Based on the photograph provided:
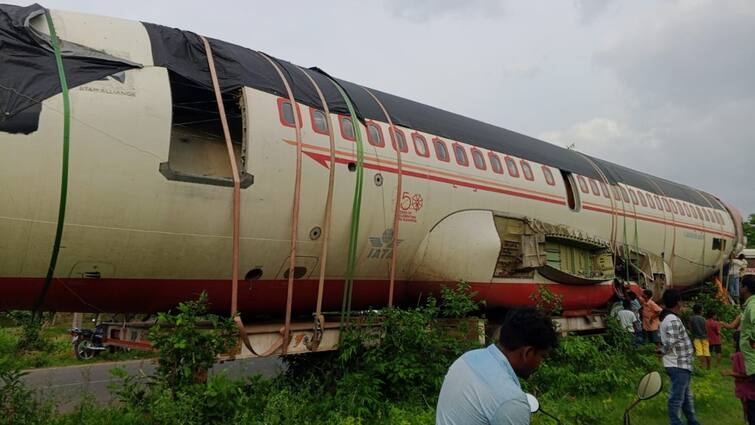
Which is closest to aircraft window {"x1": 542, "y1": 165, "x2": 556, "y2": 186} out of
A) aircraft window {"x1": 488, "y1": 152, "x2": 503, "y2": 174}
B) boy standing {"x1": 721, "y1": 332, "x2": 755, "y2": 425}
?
aircraft window {"x1": 488, "y1": 152, "x2": 503, "y2": 174}

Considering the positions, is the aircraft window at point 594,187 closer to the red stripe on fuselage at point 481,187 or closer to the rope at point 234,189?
the red stripe on fuselage at point 481,187

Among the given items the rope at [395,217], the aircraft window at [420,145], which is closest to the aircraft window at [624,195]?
the aircraft window at [420,145]

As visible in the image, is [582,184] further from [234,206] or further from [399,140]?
[234,206]

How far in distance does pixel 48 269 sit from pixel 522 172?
26.9ft

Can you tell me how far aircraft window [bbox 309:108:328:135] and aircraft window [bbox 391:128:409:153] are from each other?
1261 mm

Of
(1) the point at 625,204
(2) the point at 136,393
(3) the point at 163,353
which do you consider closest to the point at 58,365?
(2) the point at 136,393

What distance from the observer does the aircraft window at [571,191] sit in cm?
1188

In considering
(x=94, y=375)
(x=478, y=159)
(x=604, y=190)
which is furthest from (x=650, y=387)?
(x=94, y=375)

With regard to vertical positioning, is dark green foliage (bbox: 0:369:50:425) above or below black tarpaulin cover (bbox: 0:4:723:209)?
below

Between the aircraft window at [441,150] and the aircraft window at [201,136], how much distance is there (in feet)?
9.39

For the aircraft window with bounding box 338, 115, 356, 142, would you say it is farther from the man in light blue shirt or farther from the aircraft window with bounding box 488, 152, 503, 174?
the man in light blue shirt

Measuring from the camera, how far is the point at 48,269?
554 cm

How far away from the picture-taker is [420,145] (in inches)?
342

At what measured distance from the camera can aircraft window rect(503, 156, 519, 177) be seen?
10262mm
